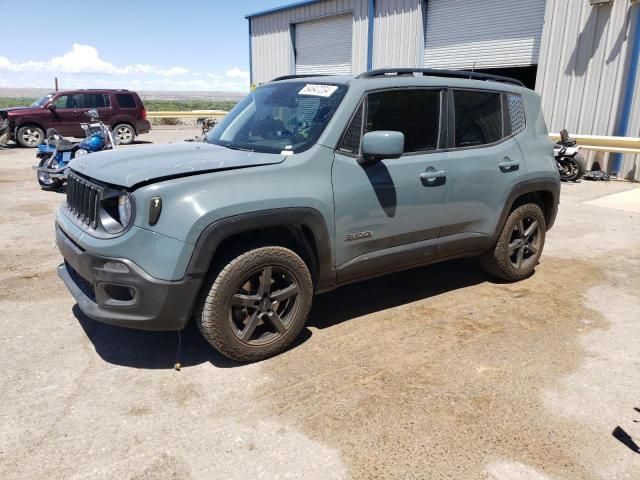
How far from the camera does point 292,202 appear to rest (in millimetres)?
3238

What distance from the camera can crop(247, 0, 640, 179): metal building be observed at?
11250 mm

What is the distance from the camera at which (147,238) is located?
289cm

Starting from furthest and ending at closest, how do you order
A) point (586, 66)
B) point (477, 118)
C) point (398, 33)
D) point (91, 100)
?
point (91, 100) → point (398, 33) → point (586, 66) → point (477, 118)

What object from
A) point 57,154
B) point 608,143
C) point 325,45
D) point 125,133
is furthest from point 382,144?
point 325,45

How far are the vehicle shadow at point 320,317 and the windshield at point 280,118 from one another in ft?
4.60

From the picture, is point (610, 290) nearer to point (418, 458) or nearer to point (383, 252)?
point (383, 252)

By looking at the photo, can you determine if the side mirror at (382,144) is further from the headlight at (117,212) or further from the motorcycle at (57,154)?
the motorcycle at (57,154)

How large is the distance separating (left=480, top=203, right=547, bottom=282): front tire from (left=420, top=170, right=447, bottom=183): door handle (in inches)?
42.2

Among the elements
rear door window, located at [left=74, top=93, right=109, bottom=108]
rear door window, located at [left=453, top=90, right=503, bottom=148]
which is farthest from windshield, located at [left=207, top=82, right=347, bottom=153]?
rear door window, located at [left=74, top=93, right=109, bottom=108]

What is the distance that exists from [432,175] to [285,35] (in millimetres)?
17339

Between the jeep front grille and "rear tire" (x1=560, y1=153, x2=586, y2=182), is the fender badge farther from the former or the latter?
"rear tire" (x1=560, y1=153, x2=586, y2=182)

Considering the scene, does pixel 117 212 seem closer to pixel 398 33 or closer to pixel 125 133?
pixel 398 33

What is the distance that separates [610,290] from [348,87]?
10.5 feet

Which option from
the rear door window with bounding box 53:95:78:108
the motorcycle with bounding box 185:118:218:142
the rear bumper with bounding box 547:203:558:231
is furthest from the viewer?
the rear door window with bounding box 53:95:78:108
